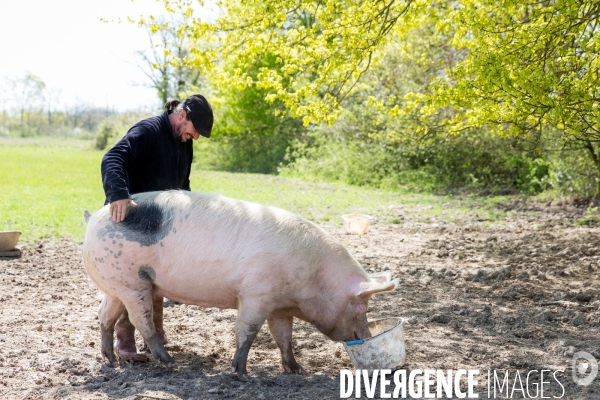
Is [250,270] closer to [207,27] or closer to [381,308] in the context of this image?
[381,308]

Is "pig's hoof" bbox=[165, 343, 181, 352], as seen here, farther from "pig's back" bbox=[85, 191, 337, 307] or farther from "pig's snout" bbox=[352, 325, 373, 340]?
"pig's snout" bbox=[352, 325, 373, 340]

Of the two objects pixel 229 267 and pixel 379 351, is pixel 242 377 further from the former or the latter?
pixel 379 351

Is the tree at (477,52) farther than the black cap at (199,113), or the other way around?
the tree at (477,52)

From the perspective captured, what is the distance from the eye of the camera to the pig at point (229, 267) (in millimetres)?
3836

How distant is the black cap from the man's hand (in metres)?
0.79

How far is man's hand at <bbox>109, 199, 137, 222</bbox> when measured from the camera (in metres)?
3.83

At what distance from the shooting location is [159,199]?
4.06m

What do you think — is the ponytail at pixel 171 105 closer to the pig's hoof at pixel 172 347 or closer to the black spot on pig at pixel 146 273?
the black spot on pig at pixel 146 273

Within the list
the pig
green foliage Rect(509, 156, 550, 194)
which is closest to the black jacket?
the pig

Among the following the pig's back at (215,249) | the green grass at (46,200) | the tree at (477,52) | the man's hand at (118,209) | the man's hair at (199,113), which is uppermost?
the tree at (477,52)

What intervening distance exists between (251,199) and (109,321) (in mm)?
9978

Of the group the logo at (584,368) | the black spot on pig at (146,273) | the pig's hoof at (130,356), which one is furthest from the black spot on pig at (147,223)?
the logo at (584,368)

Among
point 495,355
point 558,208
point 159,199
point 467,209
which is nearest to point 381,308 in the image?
point 495,355

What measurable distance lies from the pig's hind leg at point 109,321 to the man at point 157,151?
7 centimetres
